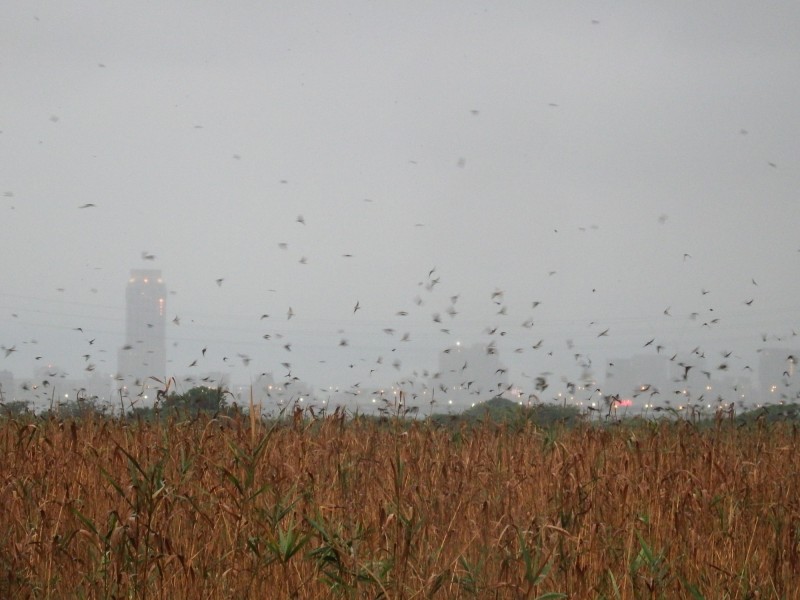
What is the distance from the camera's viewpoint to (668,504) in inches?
253

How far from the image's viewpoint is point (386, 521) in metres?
4.11

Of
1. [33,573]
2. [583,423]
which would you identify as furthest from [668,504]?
[583,423]

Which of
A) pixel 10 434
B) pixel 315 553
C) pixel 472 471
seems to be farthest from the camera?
pixel 10 434

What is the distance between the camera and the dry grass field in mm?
4422

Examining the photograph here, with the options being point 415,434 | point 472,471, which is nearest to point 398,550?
point 472,471

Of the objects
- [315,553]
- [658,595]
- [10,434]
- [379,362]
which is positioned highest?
[379,362]

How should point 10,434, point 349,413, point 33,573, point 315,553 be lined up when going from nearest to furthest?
point 315,553
point 33,573
point 10,434
point 349,413

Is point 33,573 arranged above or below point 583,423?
below

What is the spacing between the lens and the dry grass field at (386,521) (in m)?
4.42

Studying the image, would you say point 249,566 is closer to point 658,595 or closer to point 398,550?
point 398,550

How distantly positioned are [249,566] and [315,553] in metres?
0.82

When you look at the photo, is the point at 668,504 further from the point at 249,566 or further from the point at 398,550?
the point at 249,566

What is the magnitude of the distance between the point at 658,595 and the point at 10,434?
281 inches

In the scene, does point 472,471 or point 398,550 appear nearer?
point 398,550
